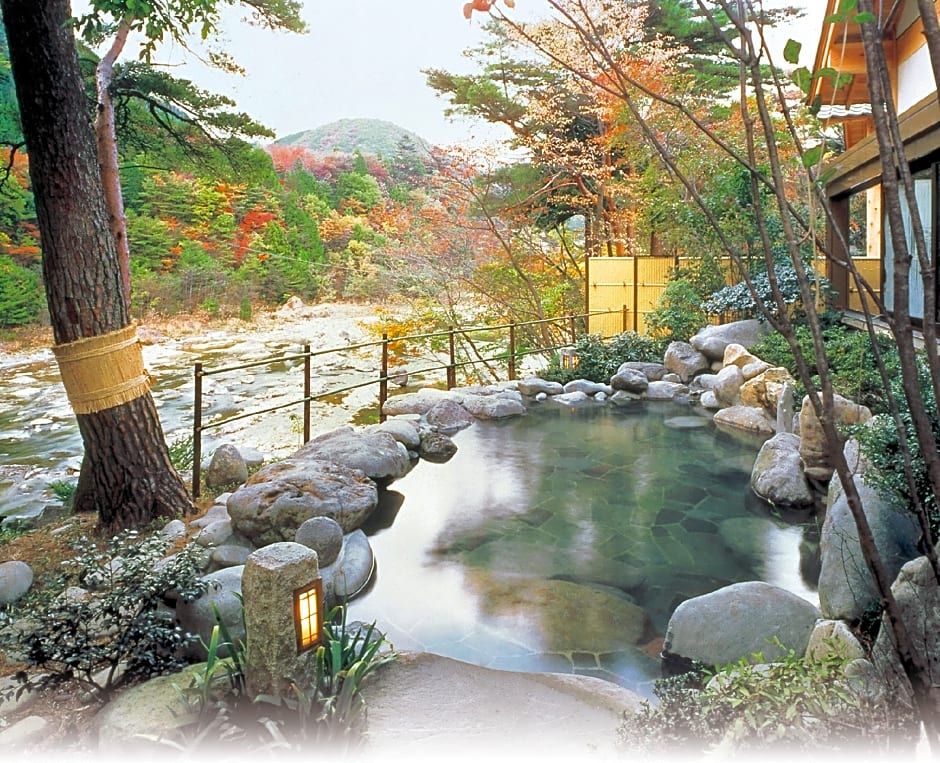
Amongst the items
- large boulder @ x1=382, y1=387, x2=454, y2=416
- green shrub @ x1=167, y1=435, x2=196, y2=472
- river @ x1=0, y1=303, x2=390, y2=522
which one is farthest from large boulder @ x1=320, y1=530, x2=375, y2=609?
large boulder @ x1=382, y1=387, x2=454, y2=416

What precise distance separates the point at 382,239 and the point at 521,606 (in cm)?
1060

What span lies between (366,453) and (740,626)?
2.55 m

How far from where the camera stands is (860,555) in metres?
2.22

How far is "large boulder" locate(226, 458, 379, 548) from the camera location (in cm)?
304

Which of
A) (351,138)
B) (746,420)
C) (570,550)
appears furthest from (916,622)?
(351,138)

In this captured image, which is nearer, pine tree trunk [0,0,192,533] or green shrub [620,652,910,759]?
green shrub [620,652,910,759]

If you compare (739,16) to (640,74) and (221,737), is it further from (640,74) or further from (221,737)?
(640,74)

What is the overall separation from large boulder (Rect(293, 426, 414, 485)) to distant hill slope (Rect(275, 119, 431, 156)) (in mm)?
13586

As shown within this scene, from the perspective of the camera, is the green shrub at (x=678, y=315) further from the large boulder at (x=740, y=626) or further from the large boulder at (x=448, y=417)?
the large boulder at (x=740, y=626)

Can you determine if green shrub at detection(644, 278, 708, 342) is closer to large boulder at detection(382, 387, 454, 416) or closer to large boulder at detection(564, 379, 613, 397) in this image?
large boulder at detection(564, 379, 613, 397)

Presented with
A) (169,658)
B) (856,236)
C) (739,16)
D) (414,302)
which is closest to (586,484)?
(169,658)

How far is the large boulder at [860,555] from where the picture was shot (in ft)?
7.09

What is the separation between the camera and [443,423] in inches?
227

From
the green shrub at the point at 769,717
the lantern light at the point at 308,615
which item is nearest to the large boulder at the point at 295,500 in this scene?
the lantern light at the point at 308,615
